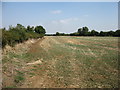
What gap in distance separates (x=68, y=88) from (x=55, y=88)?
555mm

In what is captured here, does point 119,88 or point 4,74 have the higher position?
point 4,74

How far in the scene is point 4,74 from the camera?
520 cm

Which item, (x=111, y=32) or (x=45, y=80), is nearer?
(x=45, y=80)

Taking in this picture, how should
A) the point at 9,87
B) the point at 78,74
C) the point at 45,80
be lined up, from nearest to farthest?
the point at 9,87 → the point at 45,80 → the point at 78,74

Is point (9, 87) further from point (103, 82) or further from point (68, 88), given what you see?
point (103, 82)

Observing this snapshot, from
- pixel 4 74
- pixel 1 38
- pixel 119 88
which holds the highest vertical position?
pixel 1 38

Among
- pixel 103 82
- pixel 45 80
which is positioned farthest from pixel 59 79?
pixel 103 82

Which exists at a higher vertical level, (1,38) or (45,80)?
(1,38)

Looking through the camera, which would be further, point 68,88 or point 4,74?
point 4,74

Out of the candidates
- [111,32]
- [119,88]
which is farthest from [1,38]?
[111,32]

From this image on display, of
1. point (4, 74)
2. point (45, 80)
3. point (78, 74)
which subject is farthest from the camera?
point (78, 74)

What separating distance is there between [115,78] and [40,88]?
3.80 meters

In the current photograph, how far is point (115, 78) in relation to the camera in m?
5.06

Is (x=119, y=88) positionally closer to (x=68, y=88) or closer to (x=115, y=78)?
(x=115, y=78)
